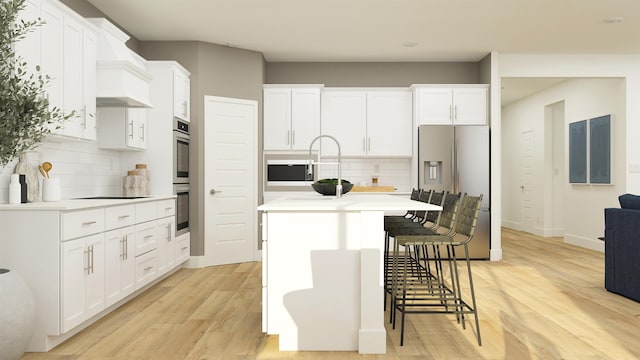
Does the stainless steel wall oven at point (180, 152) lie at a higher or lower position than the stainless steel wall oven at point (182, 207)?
higher

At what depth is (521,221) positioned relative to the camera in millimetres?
10336

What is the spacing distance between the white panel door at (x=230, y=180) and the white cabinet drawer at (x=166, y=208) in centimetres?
Answer: 79

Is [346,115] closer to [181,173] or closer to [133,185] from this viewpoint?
[181,173]

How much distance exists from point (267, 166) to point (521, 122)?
6357 mm

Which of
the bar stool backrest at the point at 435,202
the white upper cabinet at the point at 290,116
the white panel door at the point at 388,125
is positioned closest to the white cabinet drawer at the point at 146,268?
the white upper cabinet at the point at 290,116

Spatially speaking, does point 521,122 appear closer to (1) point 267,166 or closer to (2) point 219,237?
(1) point 267,166

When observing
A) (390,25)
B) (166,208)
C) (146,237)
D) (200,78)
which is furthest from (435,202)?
(200,78)

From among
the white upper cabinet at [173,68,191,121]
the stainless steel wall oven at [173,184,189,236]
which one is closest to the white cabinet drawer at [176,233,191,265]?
the stainless steel wall oven at [173,184,189,236]

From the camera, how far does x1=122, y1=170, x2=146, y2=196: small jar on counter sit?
5184 millimetres

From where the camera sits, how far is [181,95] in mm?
5809

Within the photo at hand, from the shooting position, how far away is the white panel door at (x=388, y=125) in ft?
22.9

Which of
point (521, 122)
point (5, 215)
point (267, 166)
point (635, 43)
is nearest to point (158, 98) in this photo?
point (267, 166)

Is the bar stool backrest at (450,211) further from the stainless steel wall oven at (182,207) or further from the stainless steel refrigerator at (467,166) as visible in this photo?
the stainless steel wall oven at (182,207)

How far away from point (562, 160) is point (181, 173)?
730 cm
